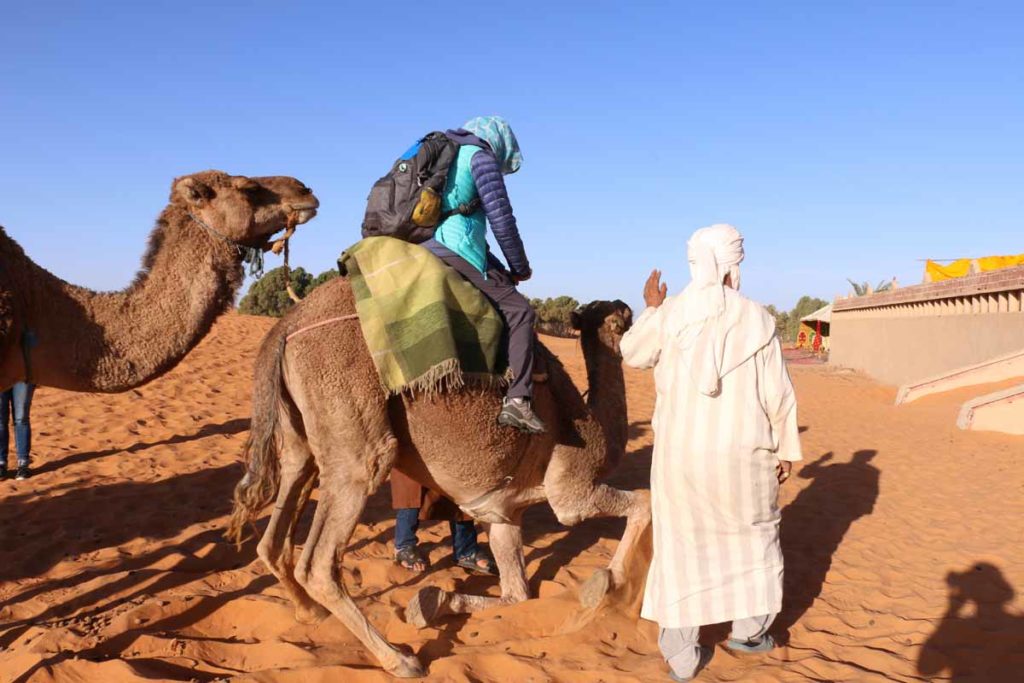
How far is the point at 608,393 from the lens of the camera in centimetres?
453

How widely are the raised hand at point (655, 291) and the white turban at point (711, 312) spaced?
30 cm

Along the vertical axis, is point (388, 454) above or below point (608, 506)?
above

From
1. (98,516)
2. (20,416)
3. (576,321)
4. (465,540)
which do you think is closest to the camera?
(576,321)

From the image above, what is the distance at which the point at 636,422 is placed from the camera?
1211 centimetres

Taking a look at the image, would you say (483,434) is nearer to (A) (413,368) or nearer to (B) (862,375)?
(A) (413,368)

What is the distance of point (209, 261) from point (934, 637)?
4.66m

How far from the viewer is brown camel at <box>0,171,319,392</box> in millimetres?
3525

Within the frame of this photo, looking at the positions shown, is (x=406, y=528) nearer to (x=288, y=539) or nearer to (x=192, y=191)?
(x=288, y=539)

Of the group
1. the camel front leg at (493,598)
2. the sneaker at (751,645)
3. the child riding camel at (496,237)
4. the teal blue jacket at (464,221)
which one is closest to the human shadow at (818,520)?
the sneaker at (751,645)

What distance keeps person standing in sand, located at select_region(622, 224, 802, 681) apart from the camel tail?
79.3 inches

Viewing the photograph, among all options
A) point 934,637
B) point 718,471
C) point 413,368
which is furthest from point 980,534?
point 413,368

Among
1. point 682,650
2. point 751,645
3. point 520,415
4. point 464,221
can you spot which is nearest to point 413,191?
point 464,221

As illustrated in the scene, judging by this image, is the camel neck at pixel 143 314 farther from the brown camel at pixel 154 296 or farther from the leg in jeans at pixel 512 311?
the leg in jeans at pixel 512 311

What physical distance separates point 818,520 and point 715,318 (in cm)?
425
